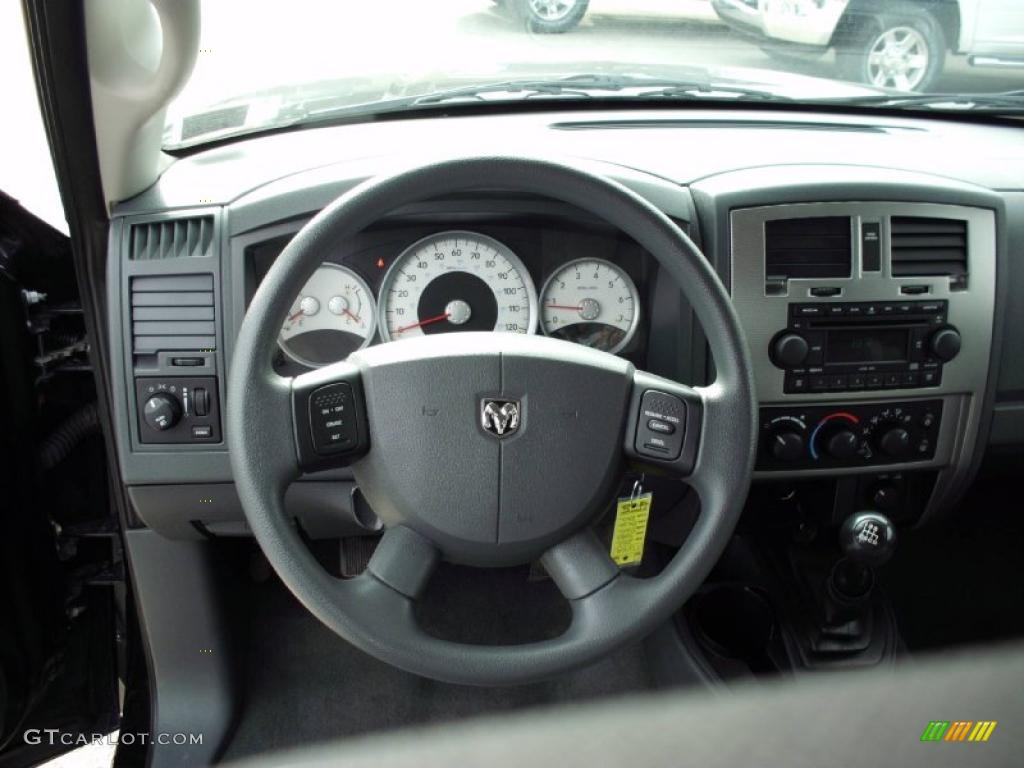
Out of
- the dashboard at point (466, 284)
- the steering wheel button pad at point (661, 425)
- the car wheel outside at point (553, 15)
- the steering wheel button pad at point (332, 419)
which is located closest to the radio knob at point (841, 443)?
the dashboard at point (466, 284)

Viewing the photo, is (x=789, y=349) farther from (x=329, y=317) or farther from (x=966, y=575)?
(x=966, y=575)

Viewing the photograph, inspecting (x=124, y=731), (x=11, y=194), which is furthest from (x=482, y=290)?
(x=124, y=731)

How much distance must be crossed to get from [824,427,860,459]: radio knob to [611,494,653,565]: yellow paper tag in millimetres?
468

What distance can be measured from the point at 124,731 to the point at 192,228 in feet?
3.62

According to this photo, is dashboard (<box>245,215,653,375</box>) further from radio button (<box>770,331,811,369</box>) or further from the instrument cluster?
radio button (<box>770,331,811,369</box>)

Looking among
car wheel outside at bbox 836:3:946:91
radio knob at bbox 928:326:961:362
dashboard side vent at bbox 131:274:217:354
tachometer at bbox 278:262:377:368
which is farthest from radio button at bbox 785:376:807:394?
dashboard side vent at bbox 131:274:217:354

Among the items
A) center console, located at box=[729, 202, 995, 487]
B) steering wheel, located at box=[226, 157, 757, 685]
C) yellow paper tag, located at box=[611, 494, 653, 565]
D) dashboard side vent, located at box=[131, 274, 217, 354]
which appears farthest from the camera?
center console, located at box=[729, 202, 995, 487]

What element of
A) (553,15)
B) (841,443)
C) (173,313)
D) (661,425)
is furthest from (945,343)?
(173,313)

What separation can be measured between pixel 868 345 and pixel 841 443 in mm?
179

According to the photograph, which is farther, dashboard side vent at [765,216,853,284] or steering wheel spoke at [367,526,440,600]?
dashboard side vent at [765,216,853,284]

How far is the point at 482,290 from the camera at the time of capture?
1562mm

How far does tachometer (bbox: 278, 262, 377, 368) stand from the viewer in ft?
5.06

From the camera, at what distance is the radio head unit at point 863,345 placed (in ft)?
5.36

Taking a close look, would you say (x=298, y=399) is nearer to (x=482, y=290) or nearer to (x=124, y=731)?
(x=482, y=290)
